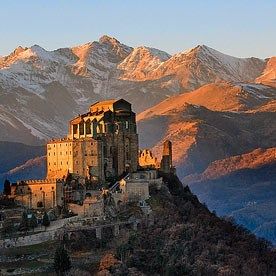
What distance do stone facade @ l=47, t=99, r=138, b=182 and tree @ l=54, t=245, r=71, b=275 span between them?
30.5 m

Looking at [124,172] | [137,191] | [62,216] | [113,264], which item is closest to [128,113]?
[124,172]

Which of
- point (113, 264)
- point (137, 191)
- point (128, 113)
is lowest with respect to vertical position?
point (113, 264)

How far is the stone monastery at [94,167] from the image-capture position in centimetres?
13112

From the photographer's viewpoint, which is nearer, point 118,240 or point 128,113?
point 118,240

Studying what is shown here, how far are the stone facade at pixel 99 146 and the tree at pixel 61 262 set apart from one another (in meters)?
30.5

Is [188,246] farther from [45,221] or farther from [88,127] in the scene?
[88,127]

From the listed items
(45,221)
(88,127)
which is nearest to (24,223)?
(45,221)

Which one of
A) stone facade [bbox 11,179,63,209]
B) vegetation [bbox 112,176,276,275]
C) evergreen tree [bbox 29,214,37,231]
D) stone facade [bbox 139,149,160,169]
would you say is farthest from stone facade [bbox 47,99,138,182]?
evergreen tree [bbox 29,214,37,231]

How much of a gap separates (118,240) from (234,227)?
35.4 metres

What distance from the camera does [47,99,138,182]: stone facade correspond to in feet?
453

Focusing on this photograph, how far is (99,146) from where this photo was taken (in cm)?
13912

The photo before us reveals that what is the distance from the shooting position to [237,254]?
128 metres

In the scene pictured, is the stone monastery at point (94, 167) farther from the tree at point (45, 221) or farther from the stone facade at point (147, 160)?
the tree at point (45, 221)

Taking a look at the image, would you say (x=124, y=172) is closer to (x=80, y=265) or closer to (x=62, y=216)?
(x=62, y=216)
